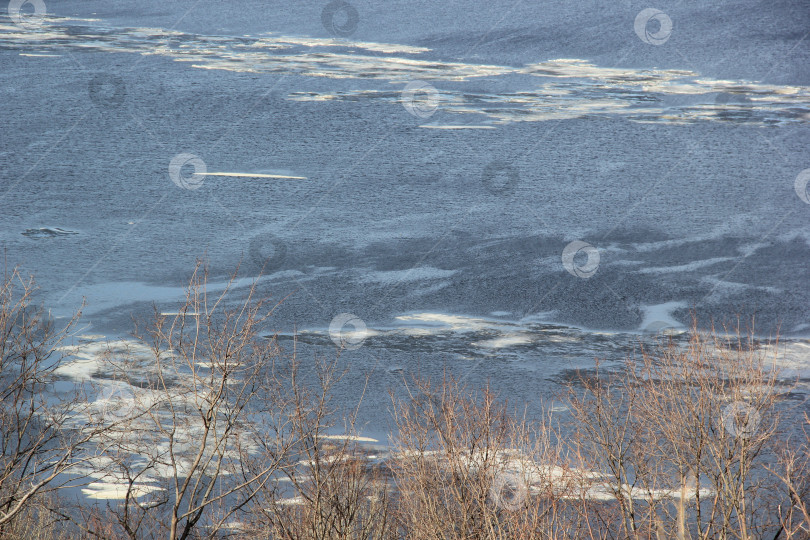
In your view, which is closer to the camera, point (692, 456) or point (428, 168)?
point (692, 456)

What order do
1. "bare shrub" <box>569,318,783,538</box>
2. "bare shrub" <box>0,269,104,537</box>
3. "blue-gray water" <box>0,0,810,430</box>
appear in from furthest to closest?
"blue-gray water" <box>0,0,810,430</box>, "bare shrub" <box>569,318,783,538</box>, "bare shrub" <box>0,269,104,537</box>

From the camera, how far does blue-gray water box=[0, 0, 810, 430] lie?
16672 mm

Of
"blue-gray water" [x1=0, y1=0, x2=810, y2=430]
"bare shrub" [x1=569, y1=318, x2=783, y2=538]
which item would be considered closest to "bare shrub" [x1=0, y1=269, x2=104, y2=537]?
"blue-gray water" [x1=0, y1=0, x2=810, y2=430]

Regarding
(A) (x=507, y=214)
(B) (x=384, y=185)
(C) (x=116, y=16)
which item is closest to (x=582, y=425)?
(A) (x=507, y=214)

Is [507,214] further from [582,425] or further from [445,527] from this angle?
[445,527]

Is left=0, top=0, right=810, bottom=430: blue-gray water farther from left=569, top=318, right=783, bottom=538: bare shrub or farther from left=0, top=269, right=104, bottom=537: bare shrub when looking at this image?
left=0, top=269, right=104, bottom=537: bare shrub

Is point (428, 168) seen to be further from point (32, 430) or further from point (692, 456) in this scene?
point (692, 456)

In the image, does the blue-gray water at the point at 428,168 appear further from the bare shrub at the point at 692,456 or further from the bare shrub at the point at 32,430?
the bare shrub at the point at 32,430

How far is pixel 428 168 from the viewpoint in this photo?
2489 cm

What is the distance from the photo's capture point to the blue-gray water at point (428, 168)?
16672 mm

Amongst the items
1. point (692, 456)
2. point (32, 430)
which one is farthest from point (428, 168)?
point (692, 456)

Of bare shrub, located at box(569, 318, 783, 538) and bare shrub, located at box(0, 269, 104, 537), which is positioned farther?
bare shrub, located at box(569, 318, 783, 538)

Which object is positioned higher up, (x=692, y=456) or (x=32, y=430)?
(x=32, y=430)

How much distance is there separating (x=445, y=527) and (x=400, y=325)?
7.37 meters
